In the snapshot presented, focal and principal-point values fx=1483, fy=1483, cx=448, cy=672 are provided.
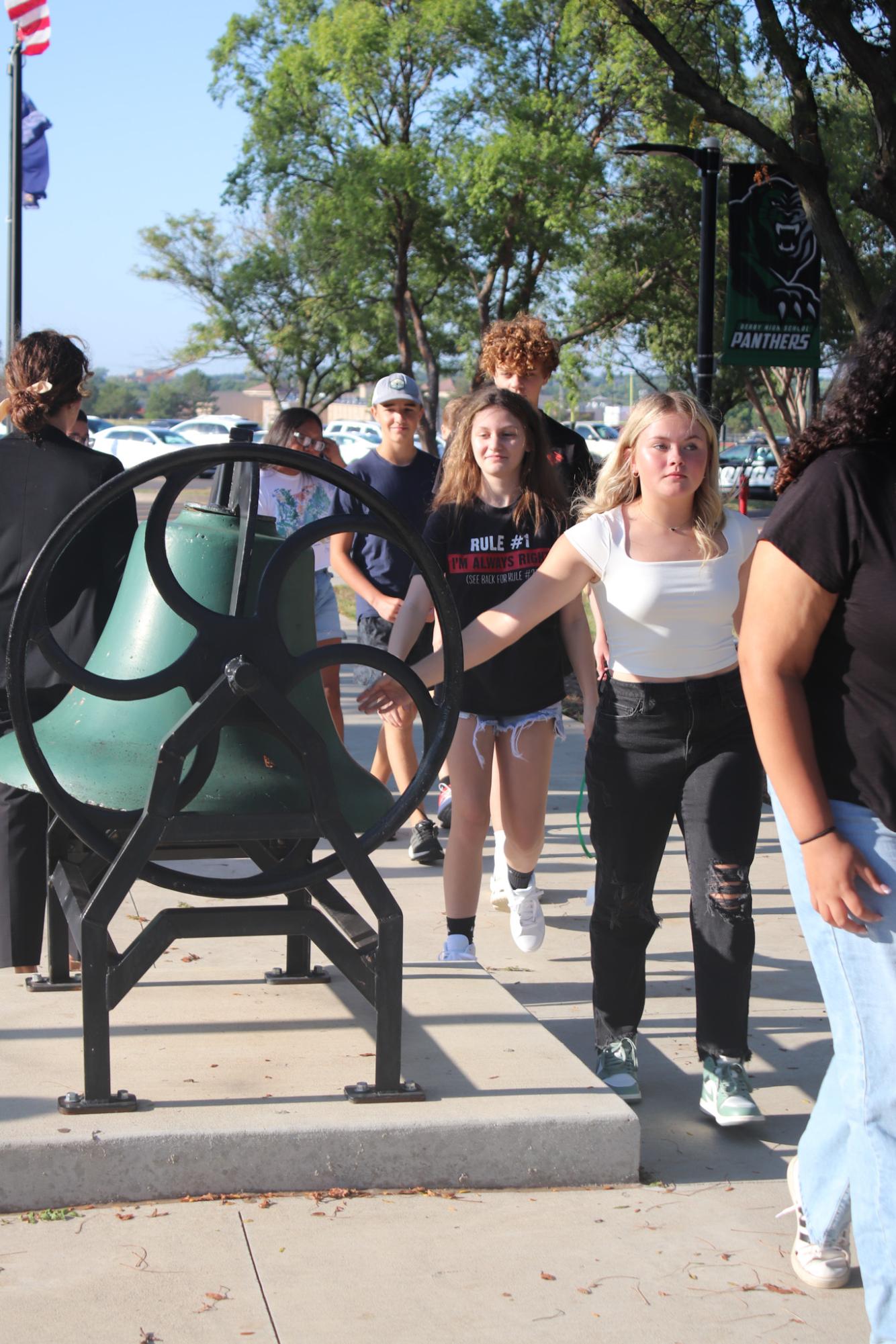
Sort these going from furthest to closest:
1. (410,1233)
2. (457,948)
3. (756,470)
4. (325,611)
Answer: (756,470), (325,611), (457,948), (410,1233)

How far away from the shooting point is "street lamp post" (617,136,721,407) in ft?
39.5

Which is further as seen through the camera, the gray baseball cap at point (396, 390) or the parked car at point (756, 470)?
the parked car at point (756, 470)

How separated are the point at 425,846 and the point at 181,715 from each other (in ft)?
9.53

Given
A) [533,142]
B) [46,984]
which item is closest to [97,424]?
[533,142]

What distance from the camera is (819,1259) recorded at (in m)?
2.79

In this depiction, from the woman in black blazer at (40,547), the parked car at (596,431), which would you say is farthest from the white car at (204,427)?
the woman in black blazer at (40,547)

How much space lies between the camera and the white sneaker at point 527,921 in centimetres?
476

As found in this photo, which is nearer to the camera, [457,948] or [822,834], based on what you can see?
[822,834]

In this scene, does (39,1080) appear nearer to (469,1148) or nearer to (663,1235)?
(469,1148)

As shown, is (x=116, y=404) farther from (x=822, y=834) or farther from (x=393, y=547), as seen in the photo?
(x=822, y=834)

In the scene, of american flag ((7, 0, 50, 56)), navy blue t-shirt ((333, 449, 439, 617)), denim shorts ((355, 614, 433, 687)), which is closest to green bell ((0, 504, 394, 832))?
navy blue t-shirt ((333, 449, 439, 617))

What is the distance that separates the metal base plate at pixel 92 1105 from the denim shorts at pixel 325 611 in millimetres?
3443

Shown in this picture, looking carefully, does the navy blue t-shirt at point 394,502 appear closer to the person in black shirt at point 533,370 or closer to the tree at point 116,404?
the person in black shirt at point 533,370

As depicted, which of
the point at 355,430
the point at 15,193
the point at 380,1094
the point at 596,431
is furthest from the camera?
the point at 355,430
